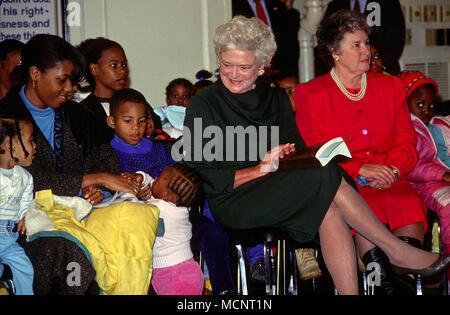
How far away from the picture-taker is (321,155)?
2.78m

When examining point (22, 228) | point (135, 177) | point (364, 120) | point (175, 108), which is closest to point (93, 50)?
point (175, 108)

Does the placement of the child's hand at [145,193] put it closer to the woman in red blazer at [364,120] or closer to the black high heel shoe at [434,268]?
the woman in red blazer at [364,120]

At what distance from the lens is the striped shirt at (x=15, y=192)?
2.70 meters

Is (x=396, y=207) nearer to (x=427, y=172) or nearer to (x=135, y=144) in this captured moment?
(x=427, y=172)

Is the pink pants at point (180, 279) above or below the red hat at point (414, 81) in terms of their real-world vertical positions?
below

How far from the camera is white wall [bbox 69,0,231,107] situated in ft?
15.8

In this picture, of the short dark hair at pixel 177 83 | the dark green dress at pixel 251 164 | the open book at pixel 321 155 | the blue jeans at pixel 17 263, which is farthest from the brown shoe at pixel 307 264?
the short dark hair at pixel 177 83

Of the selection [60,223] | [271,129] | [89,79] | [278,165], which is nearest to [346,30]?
[271,129]

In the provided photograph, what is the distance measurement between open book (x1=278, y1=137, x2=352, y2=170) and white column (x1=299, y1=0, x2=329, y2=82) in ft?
13.0

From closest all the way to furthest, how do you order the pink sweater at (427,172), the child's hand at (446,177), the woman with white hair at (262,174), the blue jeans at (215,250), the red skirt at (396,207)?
1. the woman with white hair at (262,174)
2. the blue jeans at (215,250)
3. the red skirt at (396,207)
4. the pink sweater at (427,172)
5. the child's hand at (446,177)

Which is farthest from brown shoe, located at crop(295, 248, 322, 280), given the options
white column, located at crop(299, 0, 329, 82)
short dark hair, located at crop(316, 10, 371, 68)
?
white column, located at crop(299, 0, 329, 82)

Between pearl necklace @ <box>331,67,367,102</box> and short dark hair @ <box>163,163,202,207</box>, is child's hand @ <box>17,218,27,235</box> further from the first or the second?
pearl necklace @ <box>331,67,367,102</box>

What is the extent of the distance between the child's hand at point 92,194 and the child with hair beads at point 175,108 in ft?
3.57

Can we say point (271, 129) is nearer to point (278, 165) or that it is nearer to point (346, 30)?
point (278, 165)
